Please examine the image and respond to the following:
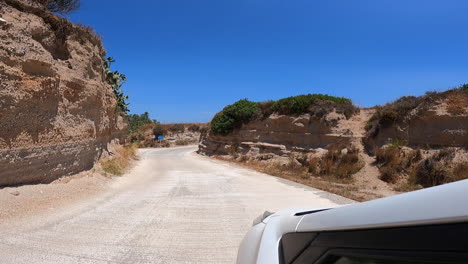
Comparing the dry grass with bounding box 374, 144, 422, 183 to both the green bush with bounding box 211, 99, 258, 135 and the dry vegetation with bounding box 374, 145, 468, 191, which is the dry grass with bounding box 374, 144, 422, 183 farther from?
the green bush with bounding box 211, 99, 258, 135

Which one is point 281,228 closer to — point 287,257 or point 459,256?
point 287,257

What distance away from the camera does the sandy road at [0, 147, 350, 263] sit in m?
5.16

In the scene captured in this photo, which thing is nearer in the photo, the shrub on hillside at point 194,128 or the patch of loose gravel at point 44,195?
the patch of loose gravel at point 44,195

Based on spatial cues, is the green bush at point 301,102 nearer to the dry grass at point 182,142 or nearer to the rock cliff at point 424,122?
the rock cliff at point 424,122

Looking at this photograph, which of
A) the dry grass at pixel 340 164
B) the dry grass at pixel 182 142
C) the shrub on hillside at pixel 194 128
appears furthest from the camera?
the shrub on hillside at pixel 194 128

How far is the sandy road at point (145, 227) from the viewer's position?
5.16 meters

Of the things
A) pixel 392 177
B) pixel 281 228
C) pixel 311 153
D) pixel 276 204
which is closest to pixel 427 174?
pixel 392 177

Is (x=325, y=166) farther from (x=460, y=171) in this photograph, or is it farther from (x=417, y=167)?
(x=460, y=171)

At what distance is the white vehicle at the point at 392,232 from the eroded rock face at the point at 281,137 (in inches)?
817

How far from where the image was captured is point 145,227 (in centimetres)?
671

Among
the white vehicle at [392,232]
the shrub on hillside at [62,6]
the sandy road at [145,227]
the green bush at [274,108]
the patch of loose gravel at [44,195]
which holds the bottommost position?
the sandy road at [145,227]

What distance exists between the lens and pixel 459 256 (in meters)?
1.19

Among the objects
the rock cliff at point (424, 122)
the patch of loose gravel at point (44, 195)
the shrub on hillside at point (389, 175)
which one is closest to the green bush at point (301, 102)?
the rock cliff at point (424, 122)

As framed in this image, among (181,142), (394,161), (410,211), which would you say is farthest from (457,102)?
(181,142)
